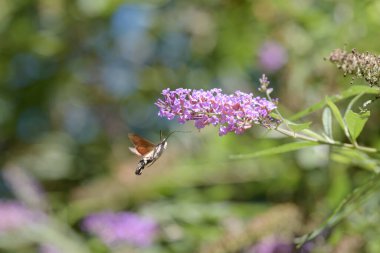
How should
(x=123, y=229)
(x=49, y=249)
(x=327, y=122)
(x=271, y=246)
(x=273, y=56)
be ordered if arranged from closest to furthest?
(x=327, y=122) < (x=271, y=246) < (x=123, y=229) < (x=49, y=249) < (x=273, y=56)

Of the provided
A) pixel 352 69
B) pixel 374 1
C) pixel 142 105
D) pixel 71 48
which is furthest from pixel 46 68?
pixel 352 69

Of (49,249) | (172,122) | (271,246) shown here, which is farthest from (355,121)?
(172,122)

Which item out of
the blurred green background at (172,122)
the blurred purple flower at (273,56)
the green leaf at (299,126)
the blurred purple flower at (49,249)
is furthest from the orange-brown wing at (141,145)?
the blurred purple flower at (273,56)

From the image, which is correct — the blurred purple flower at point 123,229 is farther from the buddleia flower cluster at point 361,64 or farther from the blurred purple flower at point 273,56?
the buddleia flower cluster at point 361,64

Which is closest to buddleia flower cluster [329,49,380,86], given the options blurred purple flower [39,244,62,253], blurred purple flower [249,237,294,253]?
blurred purple flower [249,237,294,253]

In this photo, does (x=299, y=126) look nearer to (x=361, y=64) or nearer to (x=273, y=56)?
(x=361, y=64)

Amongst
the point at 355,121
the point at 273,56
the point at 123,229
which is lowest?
the point at 355,121

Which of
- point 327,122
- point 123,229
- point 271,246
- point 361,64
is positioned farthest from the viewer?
point 123,229
